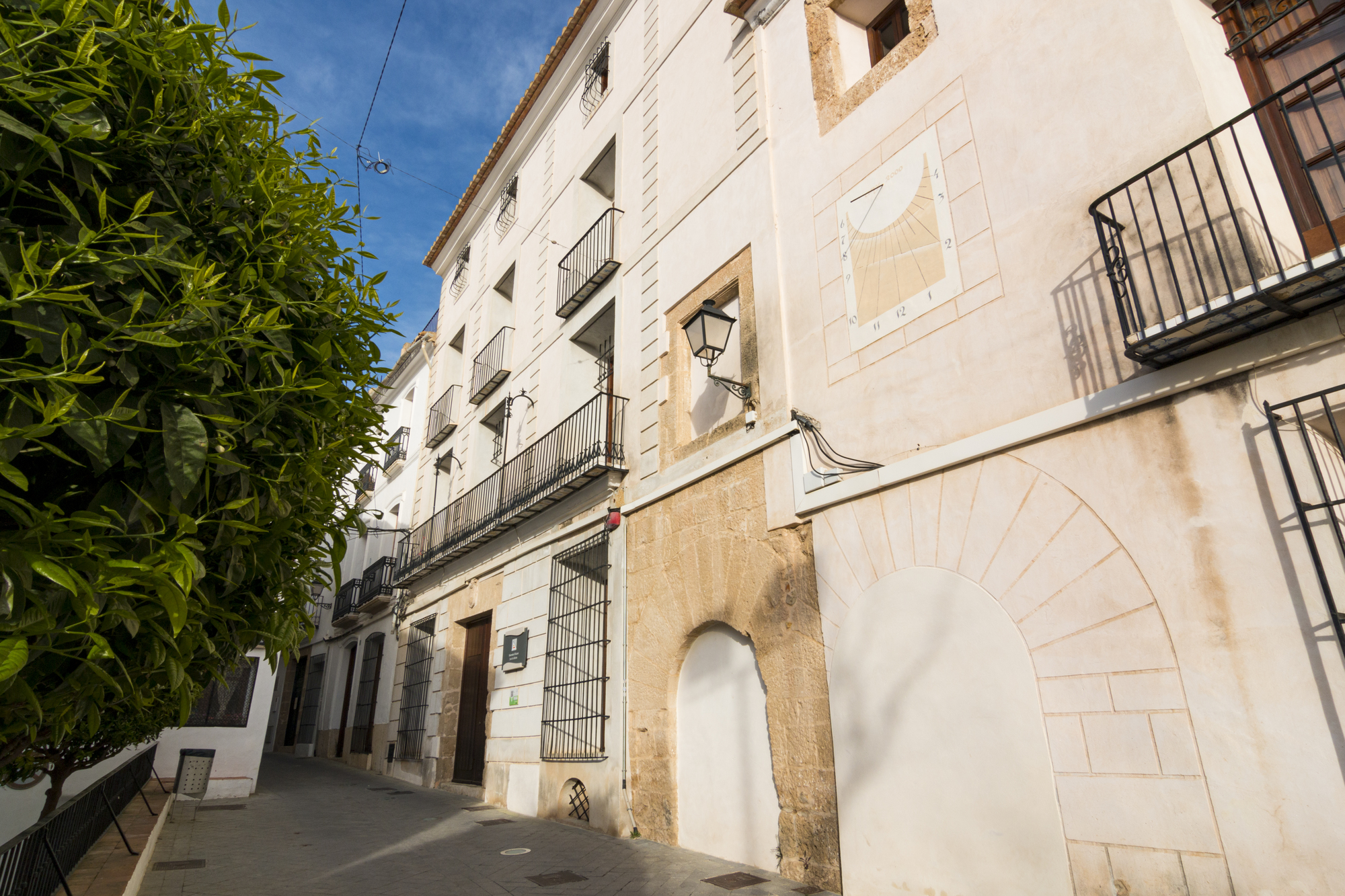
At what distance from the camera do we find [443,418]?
16.1 meters

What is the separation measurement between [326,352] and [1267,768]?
3.98 m

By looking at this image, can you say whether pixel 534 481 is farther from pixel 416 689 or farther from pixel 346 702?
pixel 346 702

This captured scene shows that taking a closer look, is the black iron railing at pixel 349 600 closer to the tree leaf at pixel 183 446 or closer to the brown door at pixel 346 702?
the brown door at pixel 346 702

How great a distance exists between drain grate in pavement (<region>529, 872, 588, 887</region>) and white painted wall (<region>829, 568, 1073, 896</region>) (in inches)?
77.8

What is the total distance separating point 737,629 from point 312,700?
762 inches

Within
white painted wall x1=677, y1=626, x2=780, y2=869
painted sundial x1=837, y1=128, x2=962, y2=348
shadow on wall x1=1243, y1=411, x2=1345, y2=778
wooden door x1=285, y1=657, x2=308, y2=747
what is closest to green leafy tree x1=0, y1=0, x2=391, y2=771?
shadow on wall x1=1243, y1=411, x2=1345, y2=778

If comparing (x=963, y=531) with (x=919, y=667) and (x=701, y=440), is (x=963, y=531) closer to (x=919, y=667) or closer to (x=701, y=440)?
(x=919, y=667)

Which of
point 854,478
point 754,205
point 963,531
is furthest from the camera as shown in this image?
point 754,205

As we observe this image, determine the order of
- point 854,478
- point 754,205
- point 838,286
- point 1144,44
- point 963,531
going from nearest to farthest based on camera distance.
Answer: point 1144,44
point 963,531
point 854,478
point 838,286
point 754,205

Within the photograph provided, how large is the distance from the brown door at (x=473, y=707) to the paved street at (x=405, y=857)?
3.85ft

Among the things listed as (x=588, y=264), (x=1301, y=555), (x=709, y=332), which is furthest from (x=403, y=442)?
(x=1301, y=555)

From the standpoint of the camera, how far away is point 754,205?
732 cm

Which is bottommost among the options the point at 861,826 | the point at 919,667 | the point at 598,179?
the point at 861,826

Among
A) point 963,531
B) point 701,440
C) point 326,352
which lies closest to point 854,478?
point 963,531
